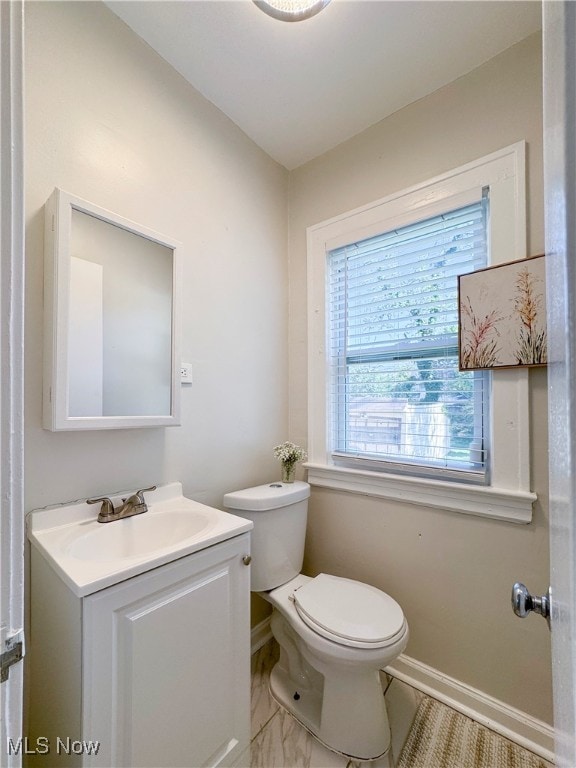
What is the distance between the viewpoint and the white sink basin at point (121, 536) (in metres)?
0.74

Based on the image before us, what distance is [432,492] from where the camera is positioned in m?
1.36

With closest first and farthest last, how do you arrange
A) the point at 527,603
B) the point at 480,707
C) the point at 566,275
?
1. the point at 566,275
2. the point at 527,603
3. the point at 480,707

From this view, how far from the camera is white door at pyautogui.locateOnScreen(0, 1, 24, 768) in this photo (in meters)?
0.34

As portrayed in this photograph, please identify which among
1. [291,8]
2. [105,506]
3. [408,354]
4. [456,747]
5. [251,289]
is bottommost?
[456,747]

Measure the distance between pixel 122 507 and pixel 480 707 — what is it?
5.04 feet

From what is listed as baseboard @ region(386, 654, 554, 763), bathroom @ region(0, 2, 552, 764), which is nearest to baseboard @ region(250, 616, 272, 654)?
bathroom @ region(0, 2, 552, 764)

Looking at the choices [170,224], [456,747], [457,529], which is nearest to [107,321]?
[170,224]

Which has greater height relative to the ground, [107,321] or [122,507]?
[107,321]

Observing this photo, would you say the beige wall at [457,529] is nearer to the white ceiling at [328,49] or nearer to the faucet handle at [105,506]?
the white ceiling at [328,49]

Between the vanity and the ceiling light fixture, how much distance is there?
163 cm

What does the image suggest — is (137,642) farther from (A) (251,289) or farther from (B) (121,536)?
(A) (251,289)

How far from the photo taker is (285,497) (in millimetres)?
1418

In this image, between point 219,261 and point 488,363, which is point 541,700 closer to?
point 488,363

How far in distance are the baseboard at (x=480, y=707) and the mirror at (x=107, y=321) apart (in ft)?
4.81
